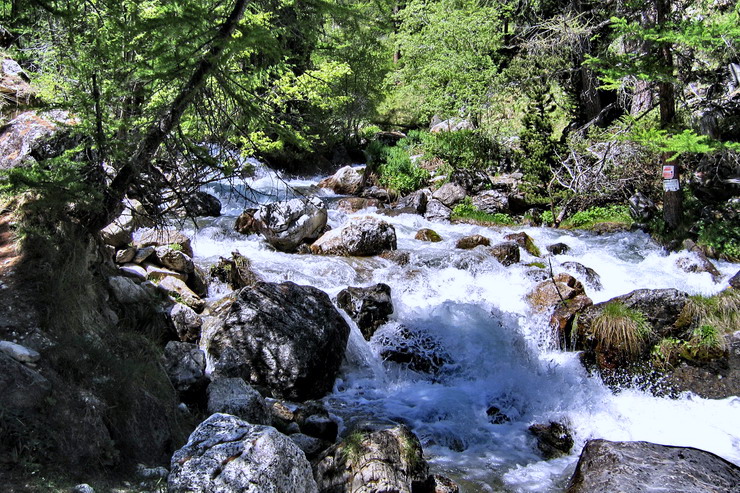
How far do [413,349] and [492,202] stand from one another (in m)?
8.73

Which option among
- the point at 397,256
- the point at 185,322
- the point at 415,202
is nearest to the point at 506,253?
the point at 397,256

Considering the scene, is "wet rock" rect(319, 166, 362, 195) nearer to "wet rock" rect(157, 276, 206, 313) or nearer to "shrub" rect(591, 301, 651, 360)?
"wet rock" rect(157, 276, 206, 313)

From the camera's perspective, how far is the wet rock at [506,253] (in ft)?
36.6

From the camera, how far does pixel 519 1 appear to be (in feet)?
65.2

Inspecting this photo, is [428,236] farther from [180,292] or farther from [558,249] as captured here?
[180,292]

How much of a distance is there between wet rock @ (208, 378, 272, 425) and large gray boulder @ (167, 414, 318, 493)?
184cm

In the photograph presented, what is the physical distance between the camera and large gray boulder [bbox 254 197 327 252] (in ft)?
40.2

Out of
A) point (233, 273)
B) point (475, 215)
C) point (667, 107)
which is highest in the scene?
point (667, 107)

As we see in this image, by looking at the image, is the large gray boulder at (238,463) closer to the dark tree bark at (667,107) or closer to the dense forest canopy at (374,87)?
the dense forest canopy at (374,87)

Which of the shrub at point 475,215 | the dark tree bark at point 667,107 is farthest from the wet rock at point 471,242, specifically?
the dark tree bark at point 667,107

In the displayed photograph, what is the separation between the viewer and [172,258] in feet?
29.3

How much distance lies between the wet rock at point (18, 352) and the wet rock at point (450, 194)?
44.8ft

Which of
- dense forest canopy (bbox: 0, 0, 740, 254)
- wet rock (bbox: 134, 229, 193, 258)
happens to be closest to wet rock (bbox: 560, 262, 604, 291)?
dense forest canopy (bbox: 0, 0, 740, 254)

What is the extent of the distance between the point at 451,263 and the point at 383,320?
7.91 feet
